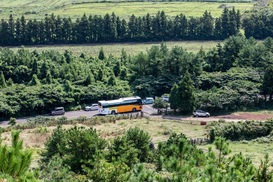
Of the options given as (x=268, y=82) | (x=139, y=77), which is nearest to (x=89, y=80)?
(x=139, y=77)

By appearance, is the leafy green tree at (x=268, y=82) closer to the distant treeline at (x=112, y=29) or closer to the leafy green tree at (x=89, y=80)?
the leafy green tree at (x=89, y=80)

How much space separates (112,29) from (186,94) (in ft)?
114

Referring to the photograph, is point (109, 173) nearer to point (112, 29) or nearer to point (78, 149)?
point (78, 149)

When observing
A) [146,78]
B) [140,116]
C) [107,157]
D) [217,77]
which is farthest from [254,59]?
[107,157]

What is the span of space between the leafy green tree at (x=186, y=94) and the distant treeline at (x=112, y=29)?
33.6 metres

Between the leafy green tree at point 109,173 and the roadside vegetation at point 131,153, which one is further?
the leafy green tree at point 109,173

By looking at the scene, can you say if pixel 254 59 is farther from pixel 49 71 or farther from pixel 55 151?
pixel 55 151

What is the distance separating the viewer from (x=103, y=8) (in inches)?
4333

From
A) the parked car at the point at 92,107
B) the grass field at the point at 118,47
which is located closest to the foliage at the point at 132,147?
the parked car at the point at 92,107

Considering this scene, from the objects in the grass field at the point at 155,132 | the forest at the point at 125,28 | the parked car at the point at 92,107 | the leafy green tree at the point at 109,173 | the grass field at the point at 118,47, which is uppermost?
the forest at the point at 125,28

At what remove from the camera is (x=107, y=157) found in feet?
102

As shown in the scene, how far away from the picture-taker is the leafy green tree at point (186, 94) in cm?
5047

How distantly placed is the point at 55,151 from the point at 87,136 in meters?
4.43

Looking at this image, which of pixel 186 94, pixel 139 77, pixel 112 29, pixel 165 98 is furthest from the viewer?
pixel 112 29
